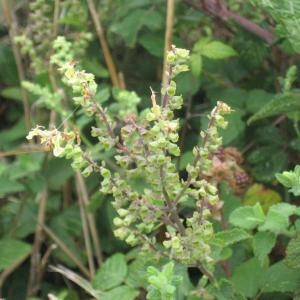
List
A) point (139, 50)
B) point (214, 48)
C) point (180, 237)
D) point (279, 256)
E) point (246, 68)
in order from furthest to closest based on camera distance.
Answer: point (139, 50)
point (246, 68)
point (214, 48)
point (279, 256)
point (180, 237)

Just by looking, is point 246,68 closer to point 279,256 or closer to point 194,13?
point 194,13

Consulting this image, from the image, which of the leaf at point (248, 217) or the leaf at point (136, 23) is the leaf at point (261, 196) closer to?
the leaf at point (248, 217)

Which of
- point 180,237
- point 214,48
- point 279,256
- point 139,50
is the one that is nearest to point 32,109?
point 139,50

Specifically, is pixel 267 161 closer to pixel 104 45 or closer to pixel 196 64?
pixel 196 64

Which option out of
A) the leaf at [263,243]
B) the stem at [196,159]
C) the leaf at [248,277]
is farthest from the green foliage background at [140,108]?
the stem at [196,159]

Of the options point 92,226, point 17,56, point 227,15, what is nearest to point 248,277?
point 92,226
